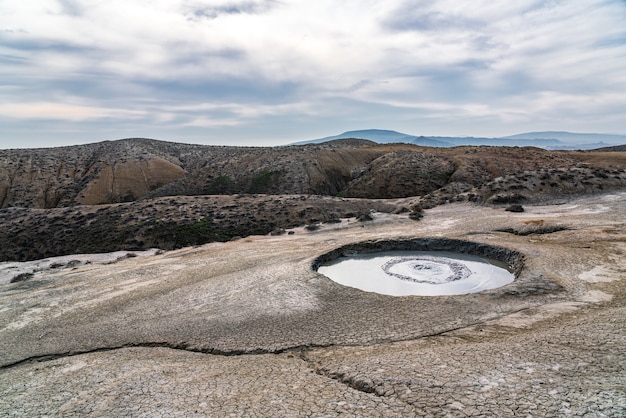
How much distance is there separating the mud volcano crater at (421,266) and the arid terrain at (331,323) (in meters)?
0.37

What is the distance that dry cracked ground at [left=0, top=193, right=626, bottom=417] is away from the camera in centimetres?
686

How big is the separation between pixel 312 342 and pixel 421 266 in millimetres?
8288

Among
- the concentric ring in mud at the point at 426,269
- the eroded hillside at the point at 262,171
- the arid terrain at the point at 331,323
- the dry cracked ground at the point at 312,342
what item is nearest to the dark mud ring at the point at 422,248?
the arid terrain at the point at 331,323

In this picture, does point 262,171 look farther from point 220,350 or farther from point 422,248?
point 220,350

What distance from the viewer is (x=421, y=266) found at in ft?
55.8

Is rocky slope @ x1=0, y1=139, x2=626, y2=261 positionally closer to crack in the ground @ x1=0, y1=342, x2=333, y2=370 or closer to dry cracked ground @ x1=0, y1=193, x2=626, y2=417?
dry cracked ground @ x1=0, y1=193, x2=626, y2=417

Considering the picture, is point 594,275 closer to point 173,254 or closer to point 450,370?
point 450,370

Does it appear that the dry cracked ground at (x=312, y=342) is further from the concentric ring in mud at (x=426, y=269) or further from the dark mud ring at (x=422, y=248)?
the concentric ring in mud at (x=426, y=269)

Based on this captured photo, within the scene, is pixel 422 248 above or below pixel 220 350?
above

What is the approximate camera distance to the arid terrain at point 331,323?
704 cm

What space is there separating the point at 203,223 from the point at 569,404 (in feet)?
98.0

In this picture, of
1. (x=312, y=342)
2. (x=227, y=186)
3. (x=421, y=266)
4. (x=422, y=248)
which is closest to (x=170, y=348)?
(x=312, y=342)

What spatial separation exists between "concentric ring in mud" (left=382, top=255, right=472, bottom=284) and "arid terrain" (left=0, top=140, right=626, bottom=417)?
71.9 inches

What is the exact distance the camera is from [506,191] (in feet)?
96.9
